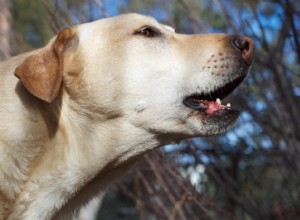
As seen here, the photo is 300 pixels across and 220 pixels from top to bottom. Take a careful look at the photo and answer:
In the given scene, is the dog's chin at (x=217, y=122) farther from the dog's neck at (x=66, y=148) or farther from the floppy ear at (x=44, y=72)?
Result: the floppy ear at (x=44, y=72)

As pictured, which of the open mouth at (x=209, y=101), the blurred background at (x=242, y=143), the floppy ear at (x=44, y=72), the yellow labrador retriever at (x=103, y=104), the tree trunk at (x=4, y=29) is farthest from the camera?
the tree trunk at (x=4, y=29)

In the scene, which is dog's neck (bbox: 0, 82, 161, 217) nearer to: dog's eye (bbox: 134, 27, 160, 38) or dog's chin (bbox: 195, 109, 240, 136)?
dog's chin (bbox: 195, 109, 240, 136)

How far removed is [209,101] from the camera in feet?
12.1

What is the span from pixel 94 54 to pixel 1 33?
301 centimetres

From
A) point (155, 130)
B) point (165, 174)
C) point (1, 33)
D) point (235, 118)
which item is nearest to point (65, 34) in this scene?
point (155, 130)

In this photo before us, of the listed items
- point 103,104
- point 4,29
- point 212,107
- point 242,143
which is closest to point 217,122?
point 212,107

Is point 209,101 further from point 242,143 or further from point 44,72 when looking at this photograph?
point 242,143

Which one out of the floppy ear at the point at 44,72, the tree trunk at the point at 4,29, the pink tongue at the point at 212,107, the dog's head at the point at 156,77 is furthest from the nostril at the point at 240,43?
the tree trunk at the point at 4,29

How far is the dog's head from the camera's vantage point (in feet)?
11.8

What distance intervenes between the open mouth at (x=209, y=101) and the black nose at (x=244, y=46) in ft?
0.37

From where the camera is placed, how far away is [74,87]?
12.0ft

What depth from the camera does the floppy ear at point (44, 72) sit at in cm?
341

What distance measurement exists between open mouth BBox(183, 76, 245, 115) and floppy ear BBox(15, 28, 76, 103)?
71cm

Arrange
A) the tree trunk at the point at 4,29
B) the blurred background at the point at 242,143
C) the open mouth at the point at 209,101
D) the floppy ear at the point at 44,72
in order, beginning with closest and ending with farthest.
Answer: the floppy ear at the point at 44,72, the open mouth at the point at 209,101, the blurred background at the point at 242,143, the tree trunk at the point at 4,29
